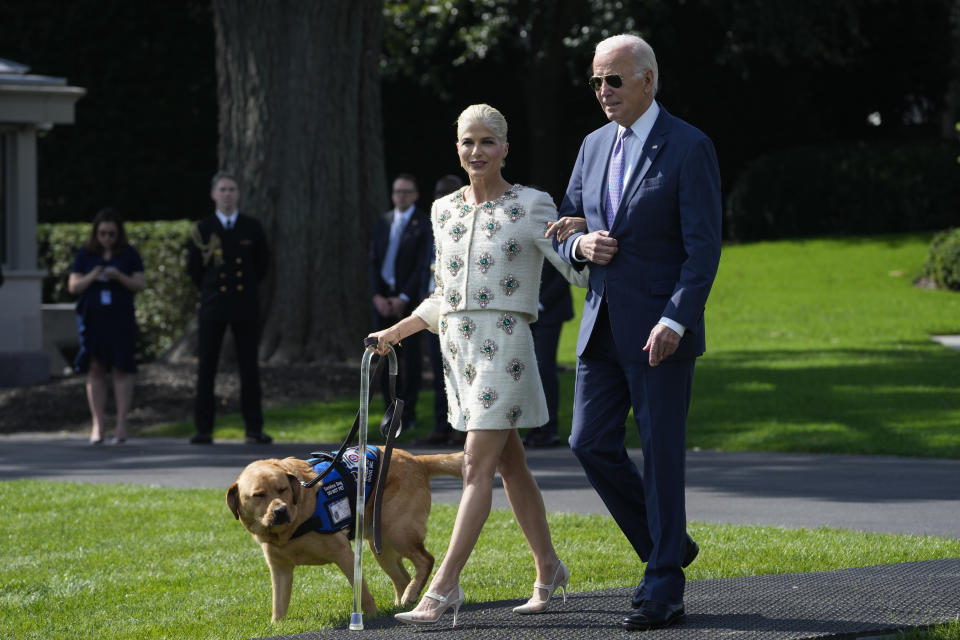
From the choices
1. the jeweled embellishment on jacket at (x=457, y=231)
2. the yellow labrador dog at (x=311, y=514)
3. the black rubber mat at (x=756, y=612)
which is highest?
the jeweled embellishment on jacket at (x=457, y=231)

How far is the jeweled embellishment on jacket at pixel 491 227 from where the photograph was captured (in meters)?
5.35

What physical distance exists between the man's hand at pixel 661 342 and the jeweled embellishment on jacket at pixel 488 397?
2.11ft

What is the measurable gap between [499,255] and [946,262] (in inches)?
784

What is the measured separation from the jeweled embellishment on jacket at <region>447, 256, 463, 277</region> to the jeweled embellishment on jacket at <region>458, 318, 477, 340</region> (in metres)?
0.18

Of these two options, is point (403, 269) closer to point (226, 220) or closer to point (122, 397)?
point (226, 220)

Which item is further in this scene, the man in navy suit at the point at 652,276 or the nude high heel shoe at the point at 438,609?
the nude high heel shoe at the point at 438,609

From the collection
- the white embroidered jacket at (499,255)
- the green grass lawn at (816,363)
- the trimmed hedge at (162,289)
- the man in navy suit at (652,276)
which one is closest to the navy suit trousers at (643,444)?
the man in navy suit at (652,276)

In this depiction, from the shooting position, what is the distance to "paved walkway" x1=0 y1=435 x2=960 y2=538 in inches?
315

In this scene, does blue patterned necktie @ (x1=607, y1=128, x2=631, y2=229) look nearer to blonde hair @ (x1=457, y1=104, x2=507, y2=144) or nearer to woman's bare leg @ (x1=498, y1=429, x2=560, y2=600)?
blonde hair @ (x1=457, y1=104, x2=507, y2=144)

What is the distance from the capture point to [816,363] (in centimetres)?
1608

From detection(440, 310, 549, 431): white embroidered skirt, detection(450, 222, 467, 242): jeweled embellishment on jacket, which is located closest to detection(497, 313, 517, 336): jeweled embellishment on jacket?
detection(440, 310, 549, 431): white embroidered skirt

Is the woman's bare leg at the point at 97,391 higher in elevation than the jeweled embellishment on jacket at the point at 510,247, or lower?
lower

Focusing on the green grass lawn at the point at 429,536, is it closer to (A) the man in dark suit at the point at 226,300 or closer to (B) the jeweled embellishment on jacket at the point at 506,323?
(A) the man in dark suit at the point at 226,300

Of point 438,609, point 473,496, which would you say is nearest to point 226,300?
point 473,496
